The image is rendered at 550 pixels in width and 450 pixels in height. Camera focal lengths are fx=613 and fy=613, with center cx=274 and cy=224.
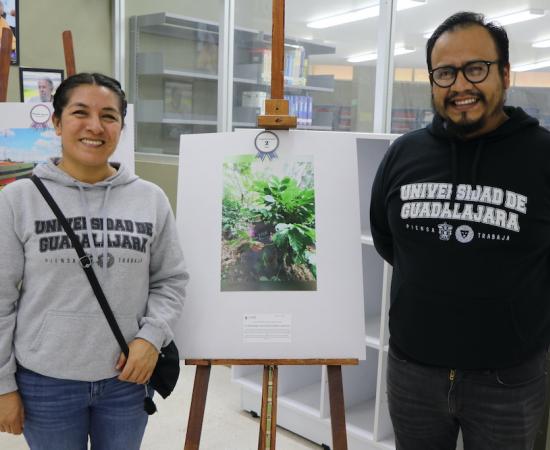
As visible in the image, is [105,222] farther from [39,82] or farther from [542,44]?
[39,82]

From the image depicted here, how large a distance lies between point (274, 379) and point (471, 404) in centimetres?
53

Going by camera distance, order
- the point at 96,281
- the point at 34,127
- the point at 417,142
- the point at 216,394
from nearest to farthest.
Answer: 1. the point at 96,281
2. the point at 417,142
3. the point at 34,127
4. the point at 216,394

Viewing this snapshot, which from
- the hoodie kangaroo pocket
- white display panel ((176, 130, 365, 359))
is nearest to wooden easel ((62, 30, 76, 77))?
white display panel ((176, 130, 365, 359))

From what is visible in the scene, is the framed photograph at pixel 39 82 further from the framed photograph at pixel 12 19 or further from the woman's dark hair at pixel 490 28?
the woman's dark hair at pixel 490 28

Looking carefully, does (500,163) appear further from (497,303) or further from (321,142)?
(321,142)

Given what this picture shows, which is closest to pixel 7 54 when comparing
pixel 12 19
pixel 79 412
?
pixel 79 412

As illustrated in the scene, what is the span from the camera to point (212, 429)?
9.57ft

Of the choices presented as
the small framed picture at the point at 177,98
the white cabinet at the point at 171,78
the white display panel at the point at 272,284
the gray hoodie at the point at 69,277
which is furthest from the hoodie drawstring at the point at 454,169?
the small framed picture at the point at 177,98

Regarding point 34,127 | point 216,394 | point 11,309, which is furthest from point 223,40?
point 11,309

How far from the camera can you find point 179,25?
14.9 ft

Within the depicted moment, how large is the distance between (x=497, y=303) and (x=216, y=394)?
86.3 inches

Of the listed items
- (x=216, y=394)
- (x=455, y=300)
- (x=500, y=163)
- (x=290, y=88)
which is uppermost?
(x=290, y=88)

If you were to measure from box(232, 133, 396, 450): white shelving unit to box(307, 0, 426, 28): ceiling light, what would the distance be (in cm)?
78

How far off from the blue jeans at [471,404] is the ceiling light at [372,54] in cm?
188
